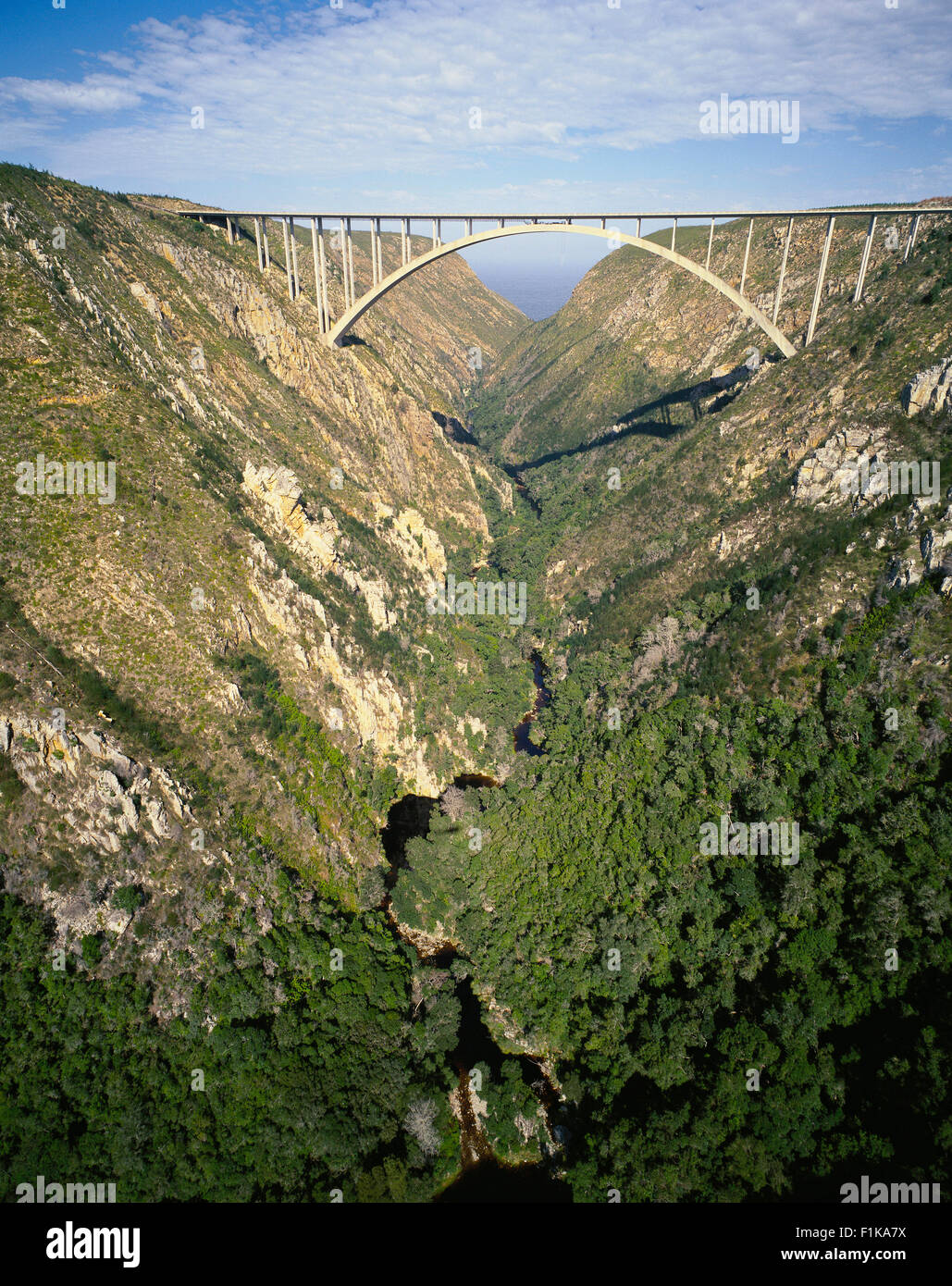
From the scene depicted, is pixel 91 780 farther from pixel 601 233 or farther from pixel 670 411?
pixel 670 411

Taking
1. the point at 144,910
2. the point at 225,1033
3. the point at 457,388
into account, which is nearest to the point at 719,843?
the point at 225,1033

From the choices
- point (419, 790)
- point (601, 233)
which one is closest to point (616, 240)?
point (601, 233)

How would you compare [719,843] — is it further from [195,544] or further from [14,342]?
[14,342]

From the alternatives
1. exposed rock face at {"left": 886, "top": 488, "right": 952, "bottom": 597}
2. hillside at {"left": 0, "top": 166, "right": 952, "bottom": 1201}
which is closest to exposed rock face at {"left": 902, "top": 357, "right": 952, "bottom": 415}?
hillside at {"left": 0, "top": 166, "right": 952, "bottom": 1201}

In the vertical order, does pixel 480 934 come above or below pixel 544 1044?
above

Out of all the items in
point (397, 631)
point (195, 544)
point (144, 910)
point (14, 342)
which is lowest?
point (144, 910)

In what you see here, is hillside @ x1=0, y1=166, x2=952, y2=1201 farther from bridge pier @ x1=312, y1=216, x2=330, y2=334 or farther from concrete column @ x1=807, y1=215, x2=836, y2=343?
bridge pier @ x1=312, y1=216, x2=330, y2=334

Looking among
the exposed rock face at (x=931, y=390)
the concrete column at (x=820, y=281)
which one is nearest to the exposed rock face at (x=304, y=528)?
the exposed rock face at (x=931, y=390)
